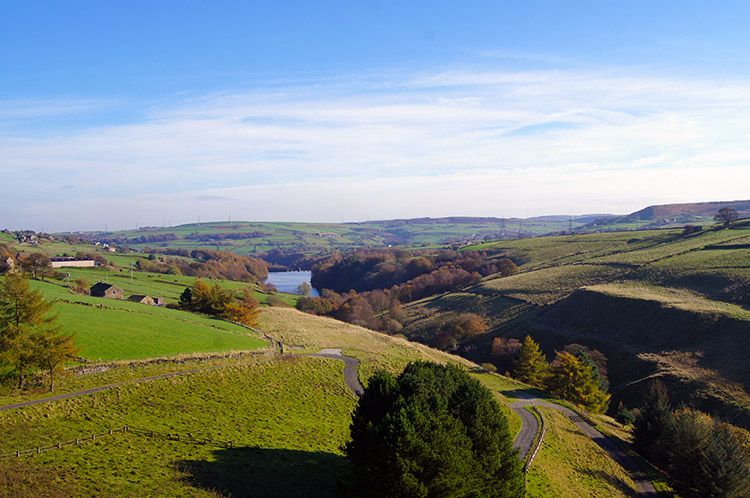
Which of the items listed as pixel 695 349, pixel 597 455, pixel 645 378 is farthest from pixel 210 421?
pixel 695 349

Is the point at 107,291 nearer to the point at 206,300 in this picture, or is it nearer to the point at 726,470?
the point at 206,300

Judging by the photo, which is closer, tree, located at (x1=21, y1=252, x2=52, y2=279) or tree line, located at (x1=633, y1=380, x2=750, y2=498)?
tree line, located at (x1=633, y1=380, x2=750, y2=498)

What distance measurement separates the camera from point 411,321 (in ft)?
314

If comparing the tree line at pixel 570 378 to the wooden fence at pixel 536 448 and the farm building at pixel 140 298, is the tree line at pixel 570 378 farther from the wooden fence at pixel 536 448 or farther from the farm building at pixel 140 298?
the farm building at pixel 140 298

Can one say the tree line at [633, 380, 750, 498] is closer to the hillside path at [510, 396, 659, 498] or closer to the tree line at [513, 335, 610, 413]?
the hillside path at [510, 396, 659, 498]

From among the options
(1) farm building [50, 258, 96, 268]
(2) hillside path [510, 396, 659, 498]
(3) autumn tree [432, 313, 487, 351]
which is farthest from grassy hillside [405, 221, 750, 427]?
(1) farm building [50, 258, 96, 268]

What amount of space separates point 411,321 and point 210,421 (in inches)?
2885

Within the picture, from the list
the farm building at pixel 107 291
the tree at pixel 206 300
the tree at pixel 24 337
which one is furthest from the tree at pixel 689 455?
the farm building at pixel 107 291

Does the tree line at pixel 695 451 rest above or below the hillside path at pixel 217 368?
below

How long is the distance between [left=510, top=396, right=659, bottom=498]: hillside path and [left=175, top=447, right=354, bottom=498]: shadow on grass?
516 inches

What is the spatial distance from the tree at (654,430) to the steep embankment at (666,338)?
27.4 feet

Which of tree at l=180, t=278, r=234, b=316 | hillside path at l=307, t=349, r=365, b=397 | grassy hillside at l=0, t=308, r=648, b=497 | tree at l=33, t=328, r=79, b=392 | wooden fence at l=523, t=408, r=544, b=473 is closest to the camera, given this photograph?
grassy hillside at l=0, t=308, r=648, b=497

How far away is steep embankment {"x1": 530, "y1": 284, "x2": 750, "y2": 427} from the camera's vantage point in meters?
44.5

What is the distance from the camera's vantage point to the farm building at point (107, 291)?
67.7 m
